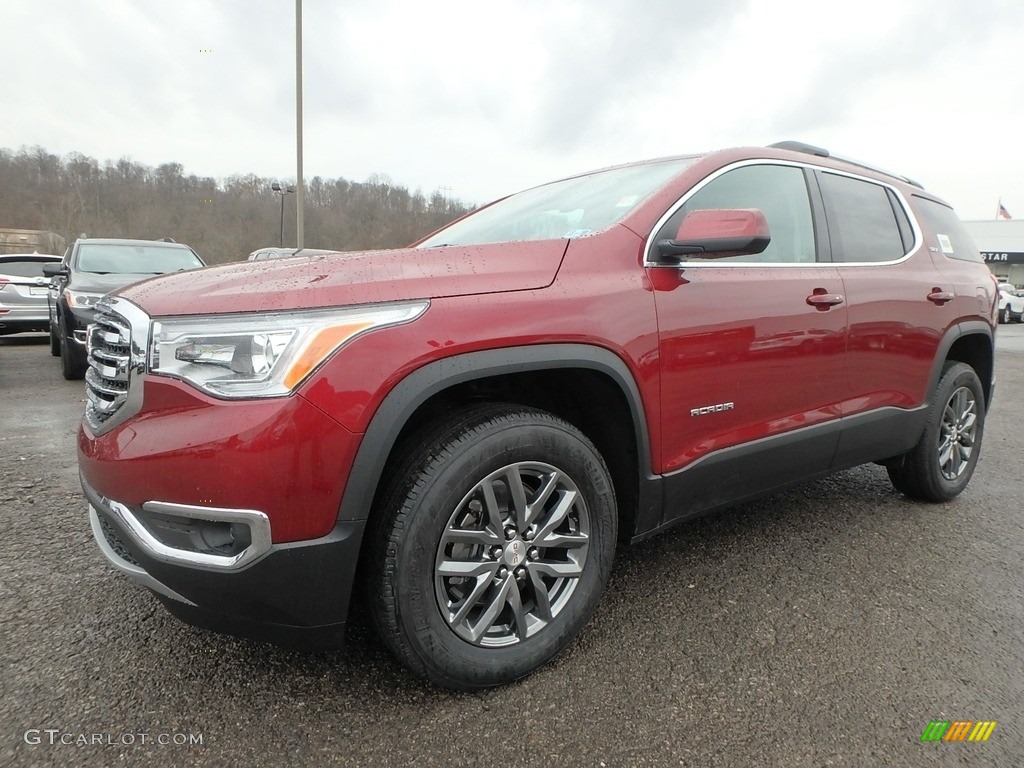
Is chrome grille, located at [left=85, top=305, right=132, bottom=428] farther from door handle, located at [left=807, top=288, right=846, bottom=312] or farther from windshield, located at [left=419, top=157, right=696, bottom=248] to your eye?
door handle, located at [left=807, top=288, right=846, bottom=312]

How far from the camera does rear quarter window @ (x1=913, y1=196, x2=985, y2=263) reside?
10.8ft

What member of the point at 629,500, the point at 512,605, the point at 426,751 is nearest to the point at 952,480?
the point at 629,500

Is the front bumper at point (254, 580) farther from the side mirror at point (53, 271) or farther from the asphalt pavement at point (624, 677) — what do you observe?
the side mirror at point (53, 271)

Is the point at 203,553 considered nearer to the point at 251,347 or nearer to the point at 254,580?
the point at 254,580

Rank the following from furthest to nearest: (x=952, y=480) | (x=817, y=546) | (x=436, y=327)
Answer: (x=952, y=480), (x=817, y=546), (x=436, y=327)

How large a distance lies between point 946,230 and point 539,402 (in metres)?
2.85

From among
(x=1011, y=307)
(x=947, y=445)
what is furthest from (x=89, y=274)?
(x=1011, y=307)

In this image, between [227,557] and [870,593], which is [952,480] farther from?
[227,557]

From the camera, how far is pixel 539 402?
206 centimetres

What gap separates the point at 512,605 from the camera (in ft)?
5.92

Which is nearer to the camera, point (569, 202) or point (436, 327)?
point (436, 327)

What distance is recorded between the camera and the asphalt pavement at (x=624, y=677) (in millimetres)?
1557

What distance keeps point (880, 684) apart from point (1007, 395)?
724 cm

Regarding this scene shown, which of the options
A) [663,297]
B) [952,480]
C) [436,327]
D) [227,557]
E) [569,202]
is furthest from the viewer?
[952,480]
